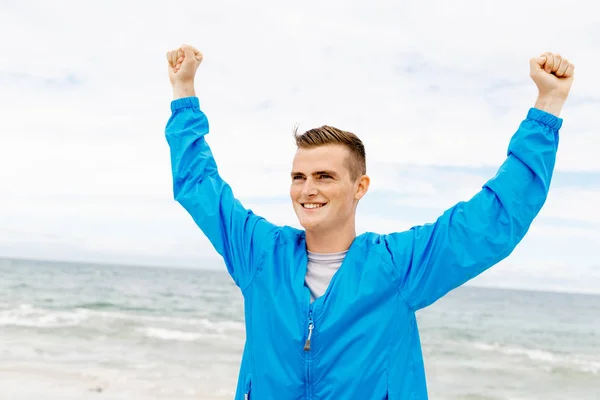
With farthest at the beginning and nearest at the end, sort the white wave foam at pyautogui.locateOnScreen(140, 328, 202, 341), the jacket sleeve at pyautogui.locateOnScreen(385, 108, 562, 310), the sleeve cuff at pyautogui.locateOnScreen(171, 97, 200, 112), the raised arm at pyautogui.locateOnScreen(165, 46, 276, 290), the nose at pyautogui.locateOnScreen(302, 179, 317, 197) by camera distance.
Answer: the white wave foam at pyautogui.locateOnScreen(140, 328, 202, 341) → the sleeve cuff at pyautogui.locateOnScreen(171, 97, 200, 112) → the raised arm at pyautogui.locateOnScreen(165, 46, 276, 290) → the nose at pyautogui.locateOnScreen(302, 179, 317, 197) → the jacket sleeve at pyautogui.locateOnScreen(385, 108, 562, 310)

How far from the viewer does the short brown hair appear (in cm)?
A: 249

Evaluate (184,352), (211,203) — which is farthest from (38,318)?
(211,203)

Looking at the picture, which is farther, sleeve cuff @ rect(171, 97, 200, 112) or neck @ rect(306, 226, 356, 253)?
sleeve cuff @ rect(171, 97, 200, 112)

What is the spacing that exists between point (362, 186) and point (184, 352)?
10243mm

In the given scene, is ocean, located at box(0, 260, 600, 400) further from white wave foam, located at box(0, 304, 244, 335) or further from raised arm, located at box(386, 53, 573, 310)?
raised arm, located at box(386, 53, 573, 310)

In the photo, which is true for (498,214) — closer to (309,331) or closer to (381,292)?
(381,292)

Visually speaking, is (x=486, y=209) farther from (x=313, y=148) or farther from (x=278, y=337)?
(x=278, y=337)

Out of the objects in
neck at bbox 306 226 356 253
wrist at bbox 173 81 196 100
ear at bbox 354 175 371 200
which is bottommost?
neck at bbox 306 226 356 253

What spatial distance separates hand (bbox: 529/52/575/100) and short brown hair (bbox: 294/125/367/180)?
0.74m

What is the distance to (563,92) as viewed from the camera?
2.32 meters

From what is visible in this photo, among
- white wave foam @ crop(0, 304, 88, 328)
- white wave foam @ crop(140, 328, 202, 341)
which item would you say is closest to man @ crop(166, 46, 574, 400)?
white wave foam @ crop(140, 328, 202, 341)

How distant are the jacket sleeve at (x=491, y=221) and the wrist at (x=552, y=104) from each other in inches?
1.7

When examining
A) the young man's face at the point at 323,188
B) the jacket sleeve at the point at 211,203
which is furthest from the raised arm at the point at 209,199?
the young man's face at the point at 323,188

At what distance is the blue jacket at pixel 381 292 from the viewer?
7.36ft
